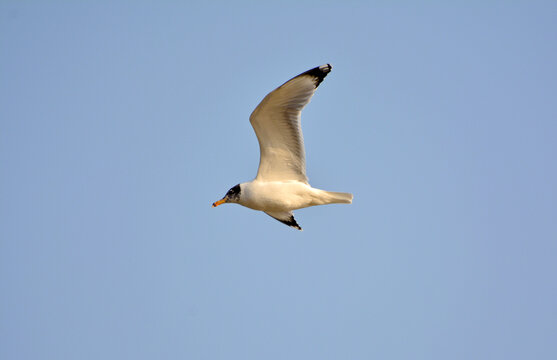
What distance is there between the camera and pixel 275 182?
440 inches

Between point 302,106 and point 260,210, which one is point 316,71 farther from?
point 260,210

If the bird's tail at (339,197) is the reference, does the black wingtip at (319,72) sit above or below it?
above

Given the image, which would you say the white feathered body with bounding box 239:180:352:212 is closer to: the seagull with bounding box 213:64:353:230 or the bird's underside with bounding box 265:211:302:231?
the seagull with bounding box 213:64:353:230

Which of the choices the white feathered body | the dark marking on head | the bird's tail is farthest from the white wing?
the bird's tail

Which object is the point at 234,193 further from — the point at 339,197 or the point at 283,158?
the point at 339,197

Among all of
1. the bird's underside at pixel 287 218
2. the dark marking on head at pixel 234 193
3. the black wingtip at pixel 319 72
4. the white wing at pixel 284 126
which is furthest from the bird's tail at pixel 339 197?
the black wingtip at pixel 319 72

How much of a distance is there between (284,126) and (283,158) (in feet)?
1.78

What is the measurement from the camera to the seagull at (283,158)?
1053cm

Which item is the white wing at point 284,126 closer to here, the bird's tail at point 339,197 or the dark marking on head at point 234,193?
the dark marking on head at point 234,193

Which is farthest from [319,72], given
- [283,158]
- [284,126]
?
[283,158]

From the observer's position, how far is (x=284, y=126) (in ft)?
35.6

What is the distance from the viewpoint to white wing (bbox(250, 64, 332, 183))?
10.5m

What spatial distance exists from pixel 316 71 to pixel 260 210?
7.24ft

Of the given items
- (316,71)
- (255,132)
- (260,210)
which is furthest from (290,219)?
(316,71)
